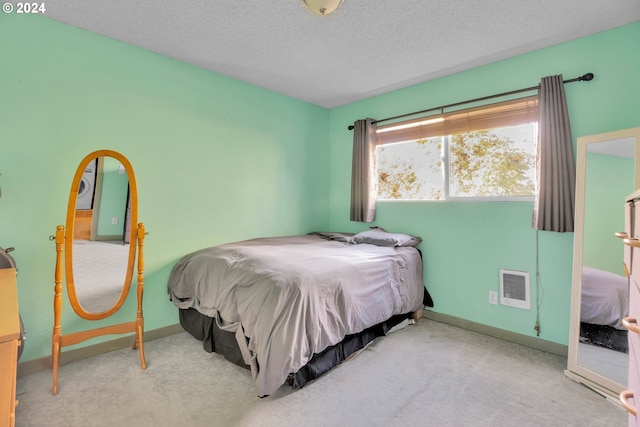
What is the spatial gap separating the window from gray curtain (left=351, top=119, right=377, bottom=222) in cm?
12

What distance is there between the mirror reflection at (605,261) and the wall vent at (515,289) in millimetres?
467

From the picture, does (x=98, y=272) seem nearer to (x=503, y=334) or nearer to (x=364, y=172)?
(x=364, y=172)

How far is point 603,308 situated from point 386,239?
1.56 m

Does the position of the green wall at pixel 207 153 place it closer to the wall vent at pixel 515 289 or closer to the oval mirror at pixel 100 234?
the wall vent at pixel 515 289

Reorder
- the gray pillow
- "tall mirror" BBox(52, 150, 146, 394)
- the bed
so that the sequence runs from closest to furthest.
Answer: the bed, "tall mirror" BBox(52, 150, 146, 394), the gray pillow

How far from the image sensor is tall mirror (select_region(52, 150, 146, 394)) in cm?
202

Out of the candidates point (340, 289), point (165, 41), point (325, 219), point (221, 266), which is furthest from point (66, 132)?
point (325, 219)

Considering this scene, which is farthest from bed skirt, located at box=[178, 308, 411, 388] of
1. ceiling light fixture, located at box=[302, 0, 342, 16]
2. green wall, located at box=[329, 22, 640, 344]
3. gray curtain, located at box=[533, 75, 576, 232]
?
ceiling light fixture, located at box=[302, 0, 342, 16]

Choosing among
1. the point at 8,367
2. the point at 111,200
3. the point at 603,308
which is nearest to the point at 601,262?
the point at 603,308

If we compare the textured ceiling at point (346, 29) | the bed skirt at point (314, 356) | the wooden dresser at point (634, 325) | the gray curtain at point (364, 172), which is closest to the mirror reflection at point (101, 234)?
the bed skirt at point (314, 356)

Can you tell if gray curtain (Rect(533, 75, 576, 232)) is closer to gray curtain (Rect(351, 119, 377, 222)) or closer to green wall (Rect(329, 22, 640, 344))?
green wall (Rect(329, 22, 640, 344))

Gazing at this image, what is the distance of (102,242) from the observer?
2.14 meters

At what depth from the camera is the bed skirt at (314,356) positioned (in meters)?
1.84

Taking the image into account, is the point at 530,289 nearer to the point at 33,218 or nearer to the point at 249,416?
the point at 249,416
